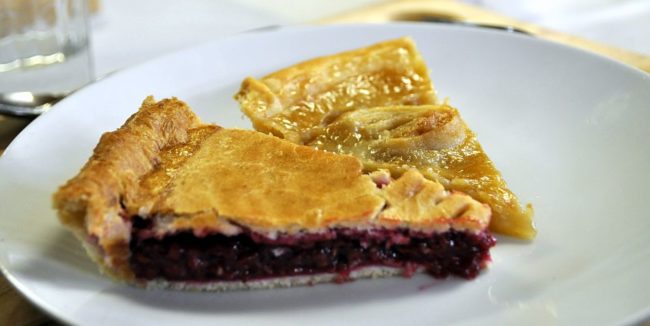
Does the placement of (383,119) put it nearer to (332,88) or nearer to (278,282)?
(332,88)

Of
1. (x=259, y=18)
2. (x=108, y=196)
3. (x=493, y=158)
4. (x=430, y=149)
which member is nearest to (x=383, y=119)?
(x=430, y=149)

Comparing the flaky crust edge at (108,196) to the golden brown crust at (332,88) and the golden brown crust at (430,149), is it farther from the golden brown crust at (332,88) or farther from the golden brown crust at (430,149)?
the golden brown crust at (430,149)

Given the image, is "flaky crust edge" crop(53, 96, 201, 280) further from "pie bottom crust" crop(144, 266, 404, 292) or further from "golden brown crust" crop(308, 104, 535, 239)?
"golden brown crust" crop(308, 104, 535, 239)

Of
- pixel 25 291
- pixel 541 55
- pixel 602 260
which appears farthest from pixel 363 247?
pixel 541 55

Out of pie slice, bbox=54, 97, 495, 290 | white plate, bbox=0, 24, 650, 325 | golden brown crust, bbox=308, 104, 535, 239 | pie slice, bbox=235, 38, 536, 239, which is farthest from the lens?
pie slice, bbox=235, 38, 536, 239

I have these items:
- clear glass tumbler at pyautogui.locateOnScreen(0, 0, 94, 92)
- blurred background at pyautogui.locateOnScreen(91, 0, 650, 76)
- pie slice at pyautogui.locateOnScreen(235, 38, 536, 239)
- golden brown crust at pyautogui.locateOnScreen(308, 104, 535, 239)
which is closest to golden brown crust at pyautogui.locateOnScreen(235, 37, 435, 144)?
pie slice at pyautogui.locateOnScreen(235, 38, 536, 239)
